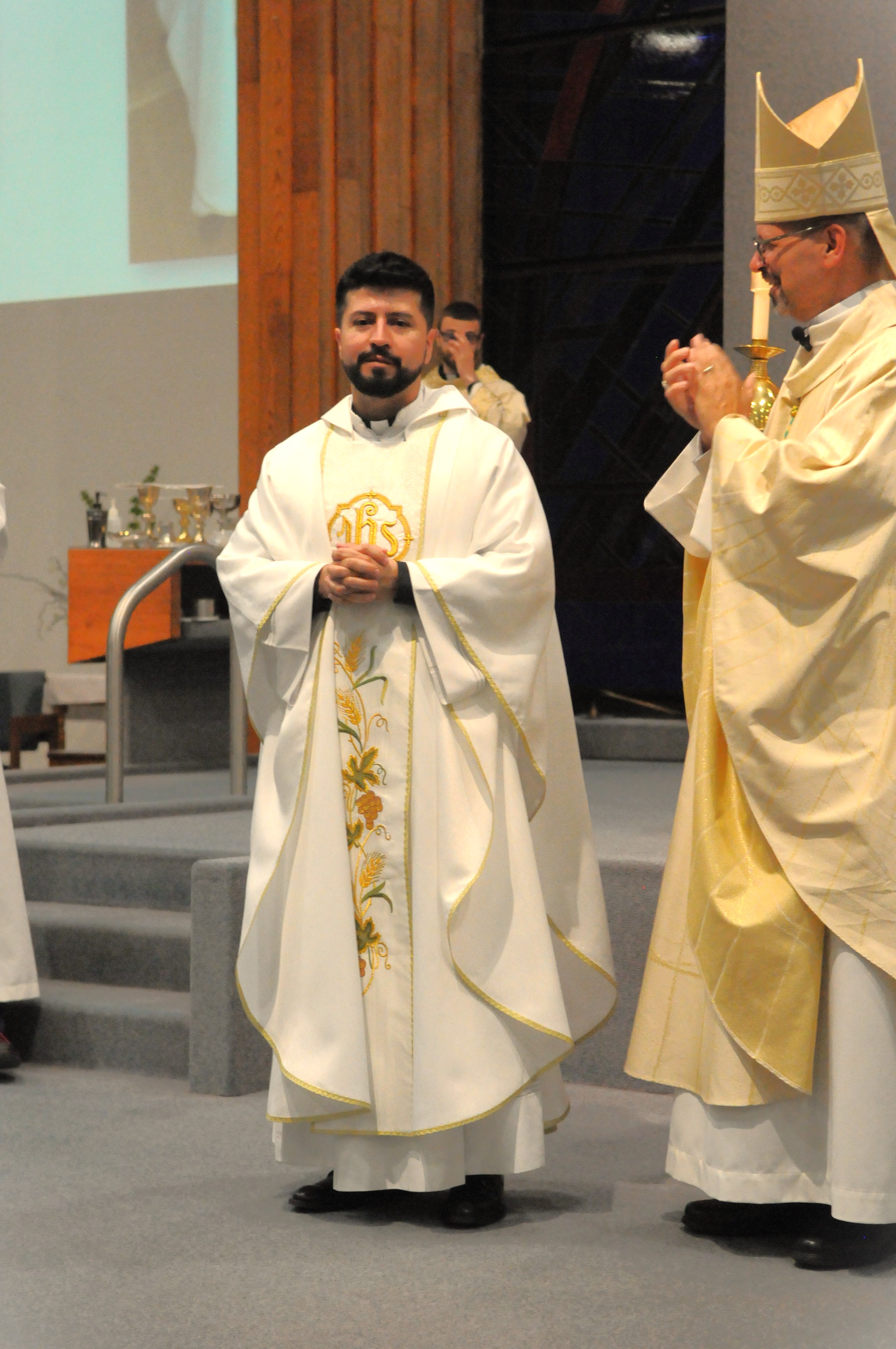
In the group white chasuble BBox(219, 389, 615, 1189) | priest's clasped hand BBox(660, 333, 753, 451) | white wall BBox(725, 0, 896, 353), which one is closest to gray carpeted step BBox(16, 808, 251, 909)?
white chasuble BBox(219, 389, 615, 1189)

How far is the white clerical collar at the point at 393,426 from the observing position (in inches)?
124

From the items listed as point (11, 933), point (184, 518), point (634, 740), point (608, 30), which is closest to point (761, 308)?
point (11, 933)

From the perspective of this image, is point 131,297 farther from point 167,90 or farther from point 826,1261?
point 826,1261

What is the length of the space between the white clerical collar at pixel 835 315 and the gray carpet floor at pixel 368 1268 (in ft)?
4.67

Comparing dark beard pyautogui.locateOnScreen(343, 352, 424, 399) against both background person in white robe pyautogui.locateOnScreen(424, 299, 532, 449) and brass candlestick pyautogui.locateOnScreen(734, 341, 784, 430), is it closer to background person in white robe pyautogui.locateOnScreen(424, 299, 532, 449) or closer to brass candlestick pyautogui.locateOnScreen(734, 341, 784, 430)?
brass candlestick pyautogui.locateOnScreen(734, 341, 784, 430)

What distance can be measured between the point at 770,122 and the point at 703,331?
4.88 metres

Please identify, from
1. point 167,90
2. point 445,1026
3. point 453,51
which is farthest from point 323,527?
point 167,90

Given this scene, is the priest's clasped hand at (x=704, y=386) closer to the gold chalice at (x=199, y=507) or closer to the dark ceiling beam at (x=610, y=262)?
the gold chalice at (x=199, y=507)

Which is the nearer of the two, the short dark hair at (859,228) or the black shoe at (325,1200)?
the short dark hair at (859,228)

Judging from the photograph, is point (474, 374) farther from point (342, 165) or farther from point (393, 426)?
point (393, 426)

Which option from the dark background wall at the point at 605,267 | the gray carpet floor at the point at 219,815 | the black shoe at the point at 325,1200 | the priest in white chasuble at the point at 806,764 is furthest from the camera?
the dark background wall at the point at 605,267

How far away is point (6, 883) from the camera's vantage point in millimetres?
4047

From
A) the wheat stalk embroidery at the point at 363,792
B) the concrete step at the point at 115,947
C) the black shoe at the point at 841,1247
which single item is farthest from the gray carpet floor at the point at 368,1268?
the concrete step at the point at 115,947

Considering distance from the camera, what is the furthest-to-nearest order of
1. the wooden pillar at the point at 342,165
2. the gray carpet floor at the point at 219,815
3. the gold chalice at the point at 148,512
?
the wooden pillar at the point at 342,165 < the gold chalice at the point at 148,512 < the gray carpet floor at the point at 219,815
